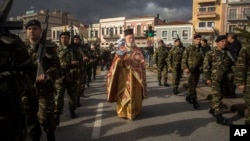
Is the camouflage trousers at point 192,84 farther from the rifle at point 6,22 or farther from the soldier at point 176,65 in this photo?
the rifle at point 6,22

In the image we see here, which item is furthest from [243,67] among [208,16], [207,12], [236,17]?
[207,12]

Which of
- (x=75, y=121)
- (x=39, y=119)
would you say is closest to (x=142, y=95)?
(x=75, y=121)

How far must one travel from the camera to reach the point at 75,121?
781 centimetres

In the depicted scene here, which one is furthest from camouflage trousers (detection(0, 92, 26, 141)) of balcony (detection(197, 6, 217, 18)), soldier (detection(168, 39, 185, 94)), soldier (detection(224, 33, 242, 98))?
balcony (detection(197, 6, 217, 18))

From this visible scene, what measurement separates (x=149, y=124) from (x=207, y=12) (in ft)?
214

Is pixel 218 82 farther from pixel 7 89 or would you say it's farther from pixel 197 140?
pixel 7 89

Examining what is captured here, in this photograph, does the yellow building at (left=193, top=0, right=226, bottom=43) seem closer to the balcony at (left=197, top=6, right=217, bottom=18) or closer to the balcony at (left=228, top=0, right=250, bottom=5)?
the balcony at (left=197, top=6, right=217, bottom=18)

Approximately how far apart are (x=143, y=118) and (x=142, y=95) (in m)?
0.57

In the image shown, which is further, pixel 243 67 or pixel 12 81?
pixel 243 67

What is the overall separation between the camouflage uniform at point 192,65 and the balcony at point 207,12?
6060 cm

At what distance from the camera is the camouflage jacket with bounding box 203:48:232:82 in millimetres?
7560

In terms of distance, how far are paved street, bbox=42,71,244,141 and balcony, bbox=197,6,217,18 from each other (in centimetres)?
6090

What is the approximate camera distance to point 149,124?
739cm

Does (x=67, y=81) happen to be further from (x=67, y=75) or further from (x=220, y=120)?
(x=220, y=120)
